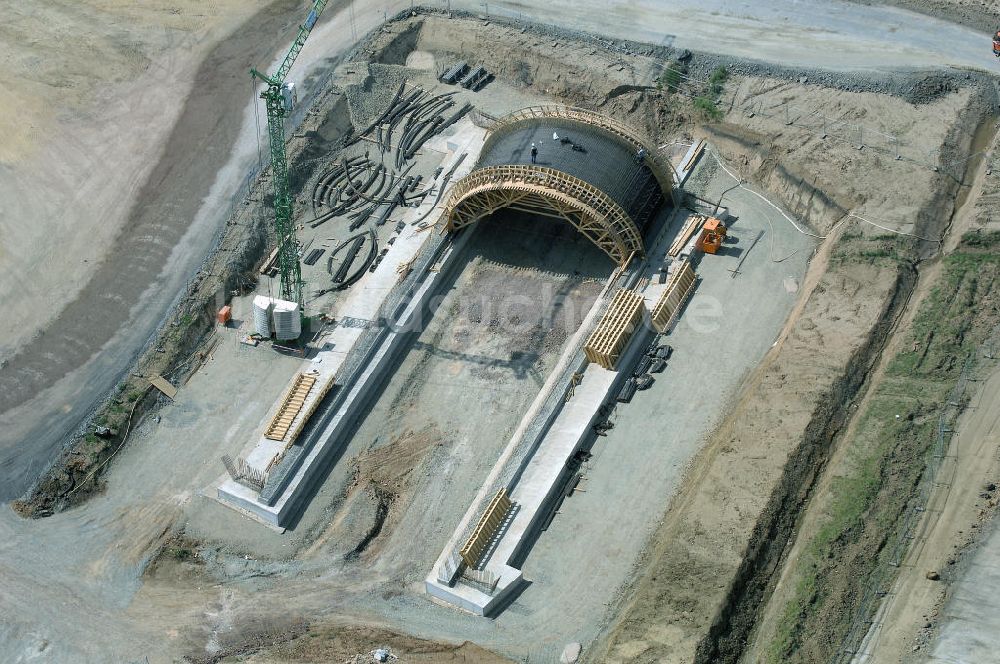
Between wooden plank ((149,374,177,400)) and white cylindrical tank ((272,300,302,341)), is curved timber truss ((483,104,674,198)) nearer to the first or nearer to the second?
white cylindrical tank ((272,300,302,341))

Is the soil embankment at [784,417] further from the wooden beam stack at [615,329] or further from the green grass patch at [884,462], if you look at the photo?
the wooden beam stack at [615,329]

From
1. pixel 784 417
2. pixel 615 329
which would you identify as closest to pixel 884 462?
pixel 784 417

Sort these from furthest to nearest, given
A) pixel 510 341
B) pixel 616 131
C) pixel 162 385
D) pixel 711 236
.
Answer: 1. pixel 616 131
2. pixel 711 236
3. pixel 510 341
4. pixel 162 385

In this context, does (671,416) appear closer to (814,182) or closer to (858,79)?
(814,182)

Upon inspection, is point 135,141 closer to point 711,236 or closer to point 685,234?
point 685,234

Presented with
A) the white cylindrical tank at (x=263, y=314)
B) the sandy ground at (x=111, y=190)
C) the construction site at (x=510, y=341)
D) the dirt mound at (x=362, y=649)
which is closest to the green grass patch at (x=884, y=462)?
the construction site at (x=510, y=341)

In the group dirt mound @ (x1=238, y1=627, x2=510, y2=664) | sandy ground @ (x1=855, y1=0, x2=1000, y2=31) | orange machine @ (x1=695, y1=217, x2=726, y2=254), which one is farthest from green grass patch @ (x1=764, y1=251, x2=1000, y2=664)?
sandy ground @ (x1=855, y1=0, x2=1000, y2=31)
